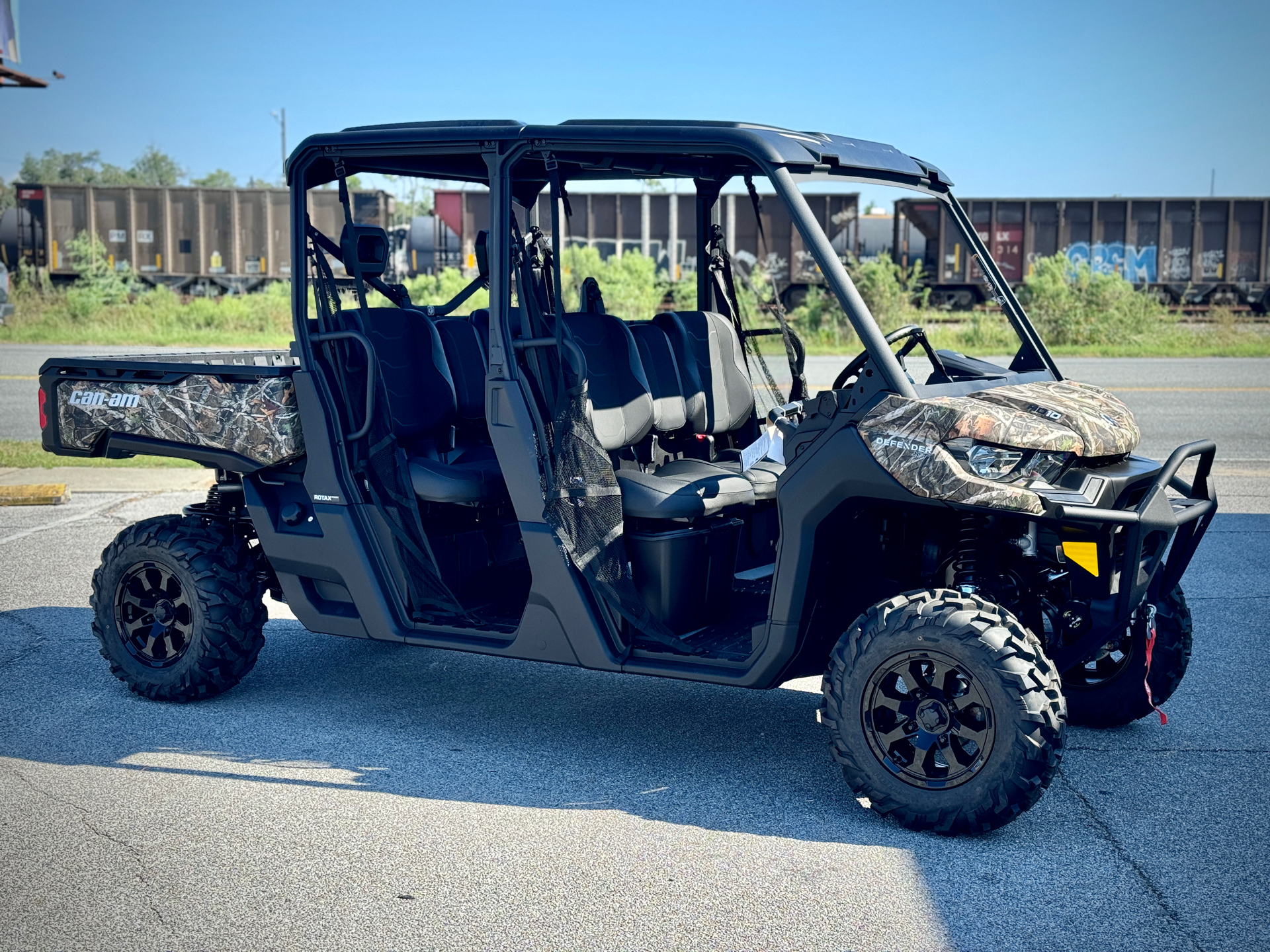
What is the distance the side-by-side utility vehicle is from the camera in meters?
3.79

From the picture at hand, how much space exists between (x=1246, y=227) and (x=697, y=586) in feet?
98.3

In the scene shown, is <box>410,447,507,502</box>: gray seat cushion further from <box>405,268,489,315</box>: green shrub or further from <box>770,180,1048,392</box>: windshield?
<box>405,268,489,315</box>: green shrub

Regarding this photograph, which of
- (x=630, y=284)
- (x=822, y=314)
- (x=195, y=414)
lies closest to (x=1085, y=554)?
(x=195, y=414)

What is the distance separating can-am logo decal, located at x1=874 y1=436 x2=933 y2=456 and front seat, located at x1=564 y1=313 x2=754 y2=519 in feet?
2.76

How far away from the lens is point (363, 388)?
4.97 meters

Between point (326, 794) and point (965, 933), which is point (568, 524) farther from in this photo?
point (965, 933)

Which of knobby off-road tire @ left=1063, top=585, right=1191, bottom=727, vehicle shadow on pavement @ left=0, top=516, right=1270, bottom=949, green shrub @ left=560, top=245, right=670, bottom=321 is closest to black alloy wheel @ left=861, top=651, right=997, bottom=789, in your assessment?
vehicle shadow on pavement @ left=0, top=516, right=1270, bottom=949

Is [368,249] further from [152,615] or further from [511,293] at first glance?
[152,615]

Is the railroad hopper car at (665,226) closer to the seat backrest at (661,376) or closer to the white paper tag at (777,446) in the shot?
the seat backrest at (661,376)

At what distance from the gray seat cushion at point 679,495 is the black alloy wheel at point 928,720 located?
0.92 metres

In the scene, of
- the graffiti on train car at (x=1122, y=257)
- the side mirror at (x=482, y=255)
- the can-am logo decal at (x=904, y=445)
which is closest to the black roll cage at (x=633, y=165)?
the can-am logo decal at (x=904, y=445)

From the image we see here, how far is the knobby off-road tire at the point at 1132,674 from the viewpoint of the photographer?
15.4 ft

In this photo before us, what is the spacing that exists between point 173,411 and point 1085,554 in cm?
359

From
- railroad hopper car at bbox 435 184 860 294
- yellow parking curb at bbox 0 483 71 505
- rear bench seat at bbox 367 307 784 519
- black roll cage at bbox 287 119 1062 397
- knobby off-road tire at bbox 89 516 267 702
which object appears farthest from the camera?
railroad hopper car at bbox 435 184 860 294
